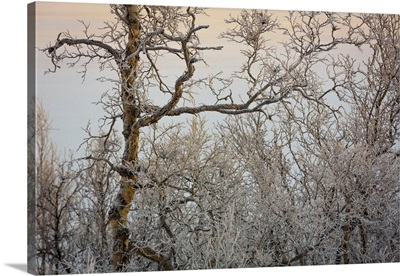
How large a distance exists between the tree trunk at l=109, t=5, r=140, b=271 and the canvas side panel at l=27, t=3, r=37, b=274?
2.69ft

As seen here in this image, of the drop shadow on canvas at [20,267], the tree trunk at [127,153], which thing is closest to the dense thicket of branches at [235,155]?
the tree trunk at [127,153]

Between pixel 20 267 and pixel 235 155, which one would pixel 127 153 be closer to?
pixel 235 155

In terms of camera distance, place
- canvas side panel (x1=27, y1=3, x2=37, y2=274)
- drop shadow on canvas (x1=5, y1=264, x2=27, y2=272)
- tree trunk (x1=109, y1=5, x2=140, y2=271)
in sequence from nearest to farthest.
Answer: canvas side panel (x1=27, y1=3, x2=37, y2=274) → drop shadow on canvas (x1=5, y1=264, x2=27, y2=272) → tree trunk (x1=109, y1=5, x2=140, y2=271)

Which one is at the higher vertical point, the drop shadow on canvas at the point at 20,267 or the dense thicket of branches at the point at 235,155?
the dense thicket of branches at the point at 235,155

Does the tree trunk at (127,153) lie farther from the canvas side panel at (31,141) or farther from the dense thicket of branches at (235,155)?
the canvas side panel at (31,141)

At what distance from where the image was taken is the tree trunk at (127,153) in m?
10.2

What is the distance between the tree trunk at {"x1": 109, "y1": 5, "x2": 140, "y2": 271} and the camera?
10180 millimetres

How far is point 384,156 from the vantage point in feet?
36.9

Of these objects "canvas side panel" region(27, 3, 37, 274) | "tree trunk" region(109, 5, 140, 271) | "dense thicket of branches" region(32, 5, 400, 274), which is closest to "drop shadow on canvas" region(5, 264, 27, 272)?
"canvas side panel" region(27, 3, 37, 274)

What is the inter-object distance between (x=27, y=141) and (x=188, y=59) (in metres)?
1.84

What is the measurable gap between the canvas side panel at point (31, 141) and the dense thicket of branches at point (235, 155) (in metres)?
0.08

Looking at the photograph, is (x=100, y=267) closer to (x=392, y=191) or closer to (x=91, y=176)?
(x=91, y=176)

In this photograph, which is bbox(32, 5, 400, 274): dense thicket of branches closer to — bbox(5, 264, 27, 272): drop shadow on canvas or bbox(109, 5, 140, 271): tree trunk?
bbox(109, 5, 140, 271): tree trunk

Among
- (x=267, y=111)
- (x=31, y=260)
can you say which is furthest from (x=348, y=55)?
(x=31, y=260)
